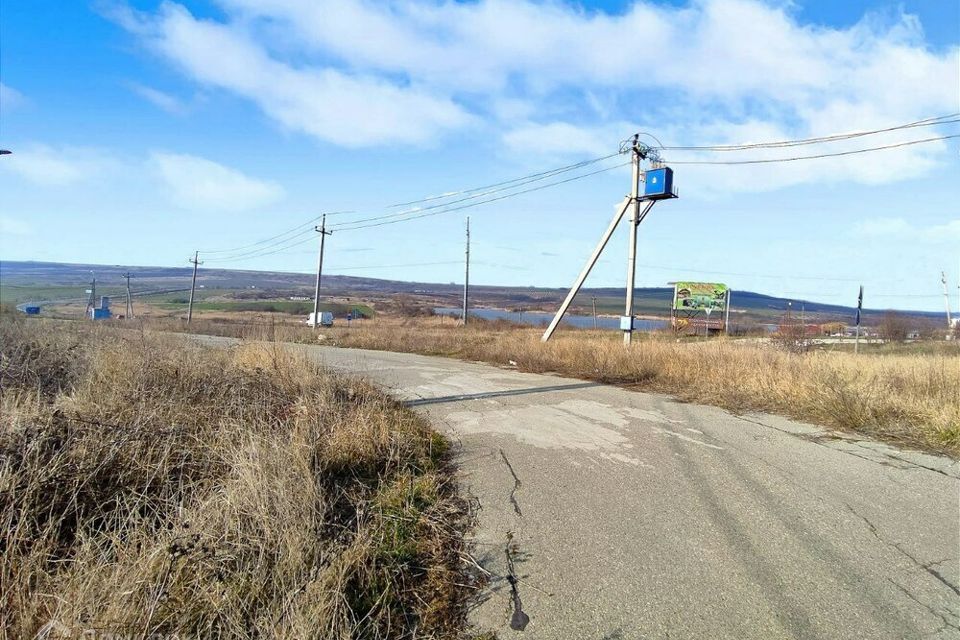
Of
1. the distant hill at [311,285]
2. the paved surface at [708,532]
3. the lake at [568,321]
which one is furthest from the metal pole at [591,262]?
the distant hill at [311,285]

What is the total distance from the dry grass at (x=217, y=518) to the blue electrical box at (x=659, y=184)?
39.8 ft

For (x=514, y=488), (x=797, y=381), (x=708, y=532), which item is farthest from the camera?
(x=797, y=381)

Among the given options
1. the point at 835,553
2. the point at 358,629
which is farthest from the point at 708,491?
the point at 358,629

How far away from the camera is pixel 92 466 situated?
393cm

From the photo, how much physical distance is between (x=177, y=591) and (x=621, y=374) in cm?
1050

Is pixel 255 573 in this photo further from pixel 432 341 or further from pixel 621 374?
pixel 432 341

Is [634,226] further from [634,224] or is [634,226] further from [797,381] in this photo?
[797,381]

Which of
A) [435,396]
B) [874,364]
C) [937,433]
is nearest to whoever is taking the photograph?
[937,433]

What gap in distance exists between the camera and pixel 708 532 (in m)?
4.04

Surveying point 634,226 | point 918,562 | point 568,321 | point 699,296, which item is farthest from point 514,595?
point 568,321

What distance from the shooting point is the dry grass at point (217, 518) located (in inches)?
100

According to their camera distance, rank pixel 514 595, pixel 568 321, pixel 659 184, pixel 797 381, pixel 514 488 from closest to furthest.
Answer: pixel 514 595 → pixel 514 488 → pixel 797 381 → pixel 659 184 → pixel 568 321

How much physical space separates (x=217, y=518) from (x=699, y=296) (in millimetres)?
42178

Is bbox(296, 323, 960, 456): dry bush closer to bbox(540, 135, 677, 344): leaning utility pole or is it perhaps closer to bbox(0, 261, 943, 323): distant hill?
bbox(540, 135, 677, 344): leaning utility pole
